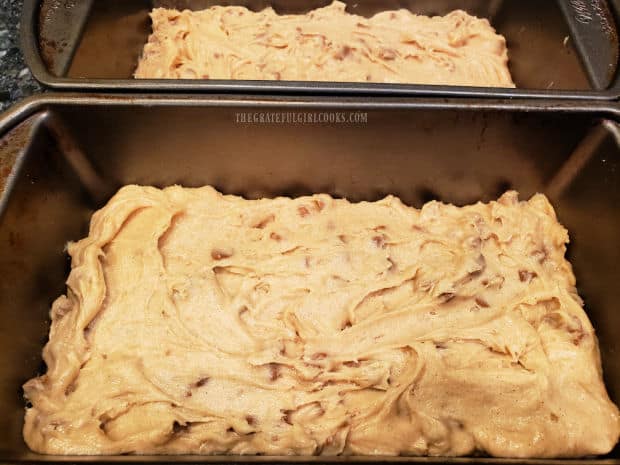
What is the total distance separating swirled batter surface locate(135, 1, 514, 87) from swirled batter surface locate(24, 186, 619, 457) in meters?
0.68

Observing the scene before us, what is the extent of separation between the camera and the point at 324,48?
7.64 feet

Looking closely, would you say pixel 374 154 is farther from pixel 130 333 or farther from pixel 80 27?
pixel 80 27

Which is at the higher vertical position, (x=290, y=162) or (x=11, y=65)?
(x=11, y=65)

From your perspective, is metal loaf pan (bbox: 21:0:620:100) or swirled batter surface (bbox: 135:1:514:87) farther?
swirled batter surface (bbox: 135:1:514:87)

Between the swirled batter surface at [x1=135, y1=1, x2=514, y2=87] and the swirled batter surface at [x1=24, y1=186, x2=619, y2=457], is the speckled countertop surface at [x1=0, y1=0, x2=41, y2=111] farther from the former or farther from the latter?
the swirled batter surface at [x1=24, y1=186, x2=619, y2=457]

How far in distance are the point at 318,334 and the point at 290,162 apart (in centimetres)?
66

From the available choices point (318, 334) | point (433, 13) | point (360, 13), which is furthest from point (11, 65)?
point (433, 13)

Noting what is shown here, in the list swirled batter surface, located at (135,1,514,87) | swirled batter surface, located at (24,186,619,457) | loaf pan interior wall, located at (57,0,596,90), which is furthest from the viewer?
swirled batter surface, located at (135,1,514,87)

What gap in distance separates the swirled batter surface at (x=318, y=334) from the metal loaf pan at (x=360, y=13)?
417 millimetres

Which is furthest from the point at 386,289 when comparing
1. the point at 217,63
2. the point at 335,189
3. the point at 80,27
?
the point at 80,27

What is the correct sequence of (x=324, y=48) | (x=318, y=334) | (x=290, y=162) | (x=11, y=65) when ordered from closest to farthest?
1. (x=318, y=334)
2. (x=290, y=162)
3. (x=11, y=65)
4. (x=324, y=48)

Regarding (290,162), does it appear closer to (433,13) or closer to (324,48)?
(324,48)

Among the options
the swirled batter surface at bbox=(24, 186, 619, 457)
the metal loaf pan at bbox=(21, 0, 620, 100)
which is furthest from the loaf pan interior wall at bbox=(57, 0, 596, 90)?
the swirled batter surface at bbox=(24, 186, 619, 457)

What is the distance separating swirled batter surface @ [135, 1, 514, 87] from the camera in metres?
2.29
